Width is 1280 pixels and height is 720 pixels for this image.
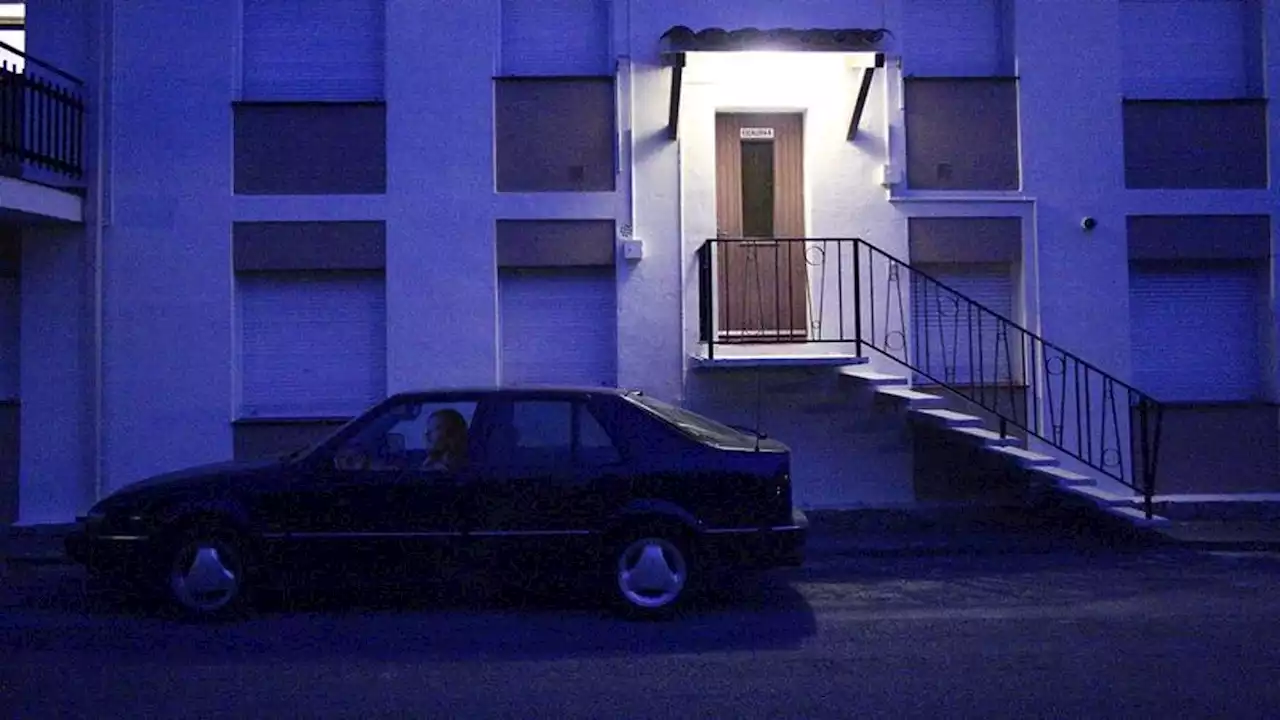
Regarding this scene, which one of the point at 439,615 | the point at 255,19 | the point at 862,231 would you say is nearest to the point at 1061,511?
the point at 862,231

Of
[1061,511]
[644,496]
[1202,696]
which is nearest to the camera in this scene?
[1202,696]

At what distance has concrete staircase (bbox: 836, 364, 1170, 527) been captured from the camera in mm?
10469

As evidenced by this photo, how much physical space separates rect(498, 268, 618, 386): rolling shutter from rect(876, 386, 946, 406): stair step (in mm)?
2662

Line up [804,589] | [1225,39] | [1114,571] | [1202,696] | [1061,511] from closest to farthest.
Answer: [1202,696] < [804,589] < [1114,571] < [1061,511] < [1225,39]

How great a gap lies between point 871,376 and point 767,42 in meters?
3.27

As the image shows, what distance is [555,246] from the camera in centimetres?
1195

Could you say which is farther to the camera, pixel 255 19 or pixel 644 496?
pixel 255 19

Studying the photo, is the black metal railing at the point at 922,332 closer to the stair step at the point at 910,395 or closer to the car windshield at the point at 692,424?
the stair step at the point at 910,395

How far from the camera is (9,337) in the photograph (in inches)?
470

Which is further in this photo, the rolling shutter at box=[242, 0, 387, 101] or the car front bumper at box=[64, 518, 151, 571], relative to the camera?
the rolling shutter at box=[242, 0, 387, 101]

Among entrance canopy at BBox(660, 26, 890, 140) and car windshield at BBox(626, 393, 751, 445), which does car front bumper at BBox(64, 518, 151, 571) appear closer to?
car windshield at BBox(626, 393, 751, 445)

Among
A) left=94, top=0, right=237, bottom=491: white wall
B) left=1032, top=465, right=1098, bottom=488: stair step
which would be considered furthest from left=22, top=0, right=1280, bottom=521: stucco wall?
left=1032, top=465, right=1098, bottom=488: stair step

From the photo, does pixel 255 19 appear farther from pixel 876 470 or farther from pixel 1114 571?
pixel 1114 571

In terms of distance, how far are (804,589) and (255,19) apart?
7818mm
